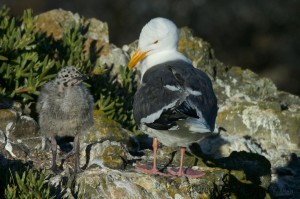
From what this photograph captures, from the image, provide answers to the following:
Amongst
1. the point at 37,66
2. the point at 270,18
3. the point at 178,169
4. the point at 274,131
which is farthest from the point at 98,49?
the point at 270,18

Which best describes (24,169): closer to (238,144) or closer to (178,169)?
(178,169)

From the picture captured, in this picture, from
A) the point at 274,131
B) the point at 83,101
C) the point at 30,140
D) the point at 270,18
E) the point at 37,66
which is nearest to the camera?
the point at 83,101

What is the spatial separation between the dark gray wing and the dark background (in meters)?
9.27

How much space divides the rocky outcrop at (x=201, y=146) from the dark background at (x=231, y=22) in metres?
5.19

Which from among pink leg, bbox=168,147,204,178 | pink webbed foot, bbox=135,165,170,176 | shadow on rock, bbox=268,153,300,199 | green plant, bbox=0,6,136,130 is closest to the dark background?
green plant, bbox=0,6,136,130

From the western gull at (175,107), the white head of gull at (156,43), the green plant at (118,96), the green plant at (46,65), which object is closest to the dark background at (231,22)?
the green plant at (46,65)

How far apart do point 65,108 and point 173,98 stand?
1.37 metres

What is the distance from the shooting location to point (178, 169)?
12547 mm

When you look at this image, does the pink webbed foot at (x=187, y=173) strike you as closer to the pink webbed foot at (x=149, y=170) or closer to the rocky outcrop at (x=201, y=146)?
the rocky outcrop at (x=201, y=146)

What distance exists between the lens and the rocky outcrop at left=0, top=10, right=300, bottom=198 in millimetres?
11805

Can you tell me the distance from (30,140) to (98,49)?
367 cm

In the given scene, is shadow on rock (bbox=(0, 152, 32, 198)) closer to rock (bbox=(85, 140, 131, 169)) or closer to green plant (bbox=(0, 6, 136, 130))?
rock (bbox=(85, 140, 131, 169))

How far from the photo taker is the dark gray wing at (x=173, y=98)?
11.7m

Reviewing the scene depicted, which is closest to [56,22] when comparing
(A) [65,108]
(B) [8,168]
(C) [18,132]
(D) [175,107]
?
(C) [18,132]
